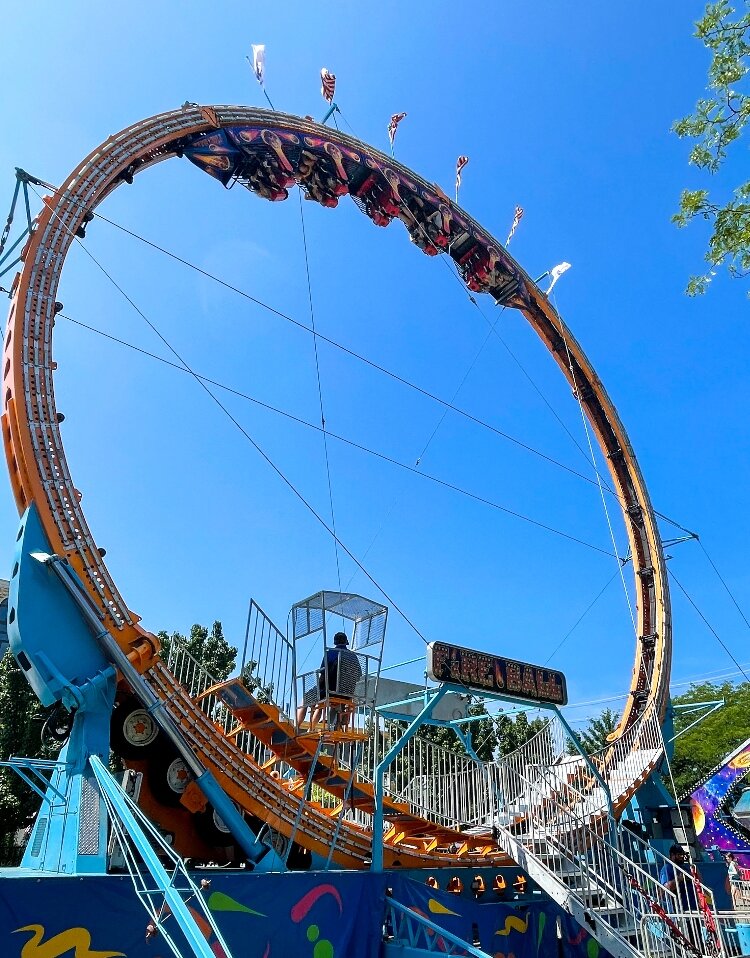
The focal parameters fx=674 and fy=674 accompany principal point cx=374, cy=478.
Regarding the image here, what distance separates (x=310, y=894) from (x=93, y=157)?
9.86 metres

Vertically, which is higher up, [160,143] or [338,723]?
[160,143]

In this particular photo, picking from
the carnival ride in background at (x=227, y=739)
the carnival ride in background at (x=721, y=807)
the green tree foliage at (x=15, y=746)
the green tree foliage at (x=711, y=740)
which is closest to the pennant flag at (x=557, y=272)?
the carnival ride in background at (x=227, y=739)

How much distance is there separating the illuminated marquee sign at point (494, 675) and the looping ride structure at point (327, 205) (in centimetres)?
191

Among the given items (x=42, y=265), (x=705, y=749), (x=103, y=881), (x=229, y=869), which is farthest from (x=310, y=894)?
(x=705, y=749)

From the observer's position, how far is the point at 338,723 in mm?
8828

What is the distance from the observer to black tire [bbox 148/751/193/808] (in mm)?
7465

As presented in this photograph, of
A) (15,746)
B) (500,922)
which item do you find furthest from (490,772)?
(15,746)

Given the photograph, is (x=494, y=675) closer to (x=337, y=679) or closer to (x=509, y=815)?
(x=337, y=679)

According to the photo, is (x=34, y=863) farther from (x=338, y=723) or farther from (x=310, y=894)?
(x=338, y=723)

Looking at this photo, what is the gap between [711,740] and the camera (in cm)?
3319

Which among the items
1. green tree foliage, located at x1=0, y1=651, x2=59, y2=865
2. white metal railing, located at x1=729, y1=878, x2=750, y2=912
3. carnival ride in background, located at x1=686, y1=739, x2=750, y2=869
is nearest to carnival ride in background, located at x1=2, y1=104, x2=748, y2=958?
carnival ride in background, located at x1=686, y1=739, x2=750, y2=869

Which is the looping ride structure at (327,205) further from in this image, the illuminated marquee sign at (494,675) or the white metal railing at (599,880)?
the illuminated marquee sign at (494,675)

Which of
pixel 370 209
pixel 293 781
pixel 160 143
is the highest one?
pixel 370 209

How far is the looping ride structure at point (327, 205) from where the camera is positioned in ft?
24.9
